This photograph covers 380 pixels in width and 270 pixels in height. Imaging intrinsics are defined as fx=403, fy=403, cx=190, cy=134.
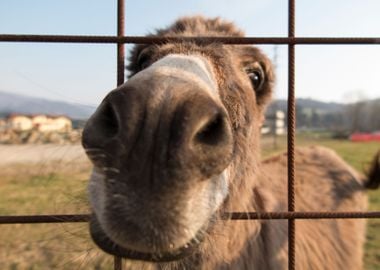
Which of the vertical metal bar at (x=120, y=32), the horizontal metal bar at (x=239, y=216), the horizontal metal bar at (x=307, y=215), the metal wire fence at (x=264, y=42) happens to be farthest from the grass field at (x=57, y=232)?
the horizontal metal bar at (x=307, y=215)

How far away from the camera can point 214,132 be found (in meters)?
1.34

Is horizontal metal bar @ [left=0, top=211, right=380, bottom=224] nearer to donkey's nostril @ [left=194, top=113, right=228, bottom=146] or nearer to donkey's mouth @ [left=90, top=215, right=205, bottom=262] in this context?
donkey's mouth @ [left=90, top=215, right=205, bottom=262]

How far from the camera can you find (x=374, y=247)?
22.2 feet

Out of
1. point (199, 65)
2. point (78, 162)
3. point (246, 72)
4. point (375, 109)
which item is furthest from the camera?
point (375, 109)

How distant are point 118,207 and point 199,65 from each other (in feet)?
2.48

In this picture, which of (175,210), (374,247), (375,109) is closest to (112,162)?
(175,210)

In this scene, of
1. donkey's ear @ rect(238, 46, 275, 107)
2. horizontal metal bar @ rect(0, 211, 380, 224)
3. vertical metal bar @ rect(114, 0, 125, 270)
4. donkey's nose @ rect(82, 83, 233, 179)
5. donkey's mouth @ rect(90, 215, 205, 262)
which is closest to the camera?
donkey's nose @ rect(82, 83, 233, 179)

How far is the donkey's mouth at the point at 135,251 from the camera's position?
1319 mm

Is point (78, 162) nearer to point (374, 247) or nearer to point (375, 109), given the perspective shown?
point (374, 247)

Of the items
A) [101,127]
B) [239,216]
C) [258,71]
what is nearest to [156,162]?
[101,127]

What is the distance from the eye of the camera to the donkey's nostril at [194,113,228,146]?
4.28ft

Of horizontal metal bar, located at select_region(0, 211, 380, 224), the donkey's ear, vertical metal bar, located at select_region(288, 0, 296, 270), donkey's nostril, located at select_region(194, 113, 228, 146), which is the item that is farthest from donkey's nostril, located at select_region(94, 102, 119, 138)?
the donkey's ear

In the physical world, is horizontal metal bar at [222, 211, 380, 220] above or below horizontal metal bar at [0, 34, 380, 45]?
below

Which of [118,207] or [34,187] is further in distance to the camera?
[34,187]
